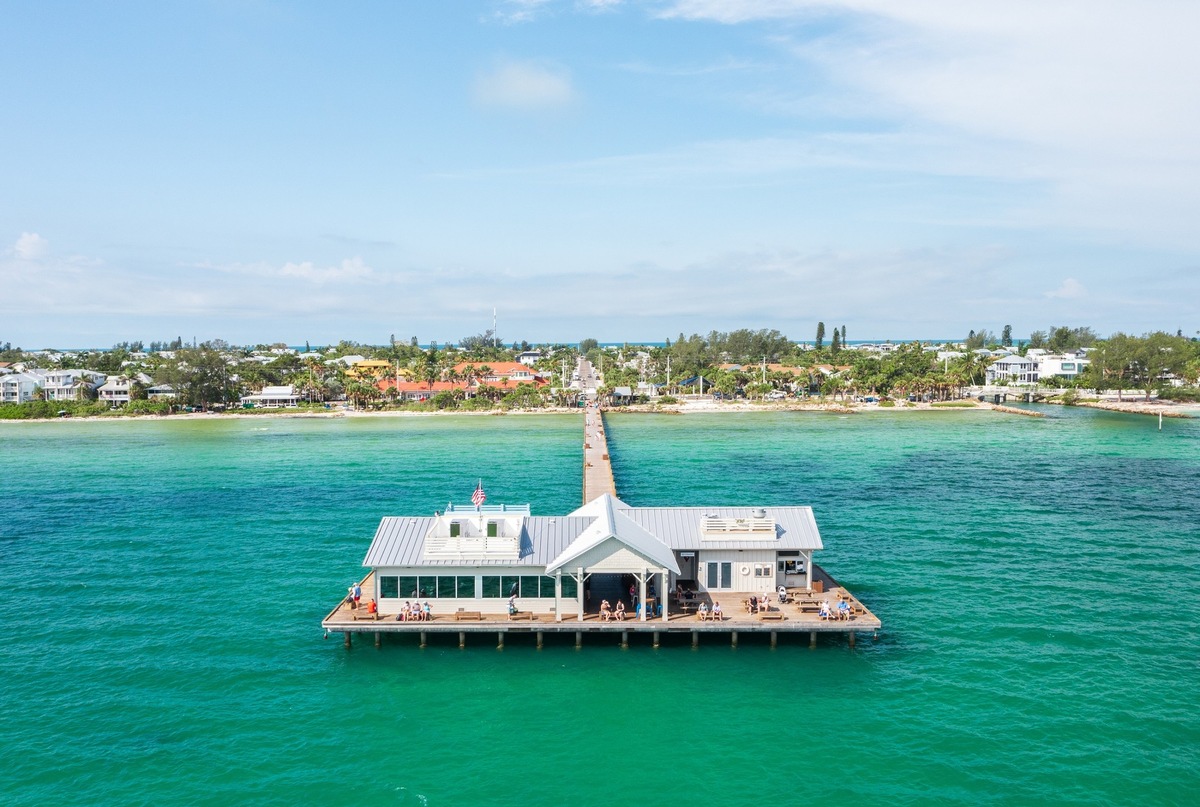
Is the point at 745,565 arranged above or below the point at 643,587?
above

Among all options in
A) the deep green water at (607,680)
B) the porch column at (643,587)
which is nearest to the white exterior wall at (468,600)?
the deep green water at (607,680)

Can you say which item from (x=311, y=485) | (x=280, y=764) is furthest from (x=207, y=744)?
(x=311, y=485)

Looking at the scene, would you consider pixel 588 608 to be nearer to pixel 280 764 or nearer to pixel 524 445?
pixel 280 764

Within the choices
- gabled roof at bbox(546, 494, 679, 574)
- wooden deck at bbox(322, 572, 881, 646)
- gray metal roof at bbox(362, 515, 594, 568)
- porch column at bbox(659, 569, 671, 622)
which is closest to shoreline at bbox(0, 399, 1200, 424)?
gray metal roof at bbox(362, 515, 594, 568)

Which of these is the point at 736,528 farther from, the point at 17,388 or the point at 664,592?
the point at 17,388

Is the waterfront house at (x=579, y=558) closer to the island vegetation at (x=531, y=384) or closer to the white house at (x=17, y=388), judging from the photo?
the island vegetation at (x=531, y=384)

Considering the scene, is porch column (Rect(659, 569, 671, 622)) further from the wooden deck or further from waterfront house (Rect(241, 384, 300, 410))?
waterfront house (Rect(241, 384, 300, 410))

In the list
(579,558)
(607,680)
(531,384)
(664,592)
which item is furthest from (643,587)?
(531,384)

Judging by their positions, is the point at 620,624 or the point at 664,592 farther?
the point at 664,592
